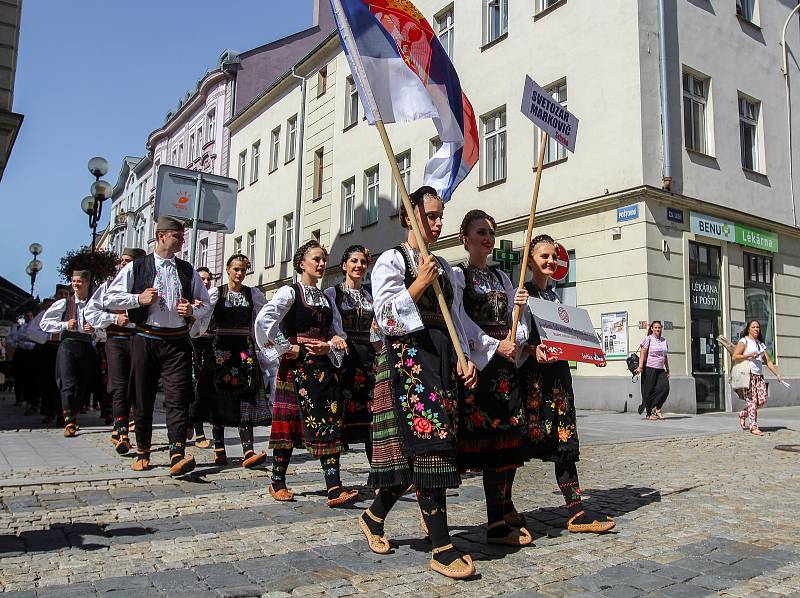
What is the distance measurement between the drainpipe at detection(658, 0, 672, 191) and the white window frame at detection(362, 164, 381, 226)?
10.5m

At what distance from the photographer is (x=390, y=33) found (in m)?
4.72

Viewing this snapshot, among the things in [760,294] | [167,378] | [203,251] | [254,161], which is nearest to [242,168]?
[254,161]

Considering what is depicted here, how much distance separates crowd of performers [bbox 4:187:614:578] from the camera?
364cm

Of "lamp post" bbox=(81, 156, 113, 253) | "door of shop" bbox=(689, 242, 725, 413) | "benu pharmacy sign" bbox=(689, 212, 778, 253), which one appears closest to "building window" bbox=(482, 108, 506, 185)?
"benu pharmacy sign" bbox=(689, 212, 778, 253)

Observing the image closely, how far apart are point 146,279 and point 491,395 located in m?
3.61

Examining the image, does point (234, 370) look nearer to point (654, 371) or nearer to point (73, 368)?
point (73, 368)

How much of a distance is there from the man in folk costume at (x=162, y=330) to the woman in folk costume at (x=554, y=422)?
123 inches

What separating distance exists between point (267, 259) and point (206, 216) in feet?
72.5

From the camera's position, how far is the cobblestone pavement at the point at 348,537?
3.32m

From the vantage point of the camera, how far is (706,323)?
16.0 m

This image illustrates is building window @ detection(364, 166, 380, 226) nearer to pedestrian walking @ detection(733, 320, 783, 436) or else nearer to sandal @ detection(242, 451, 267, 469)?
pedestrian walking @ detection(733, 320, 783, 436)

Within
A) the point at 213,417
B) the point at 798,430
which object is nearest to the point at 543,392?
the point at 213,417

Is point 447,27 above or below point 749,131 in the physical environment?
above

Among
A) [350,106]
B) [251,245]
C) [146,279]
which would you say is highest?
[350,106]
